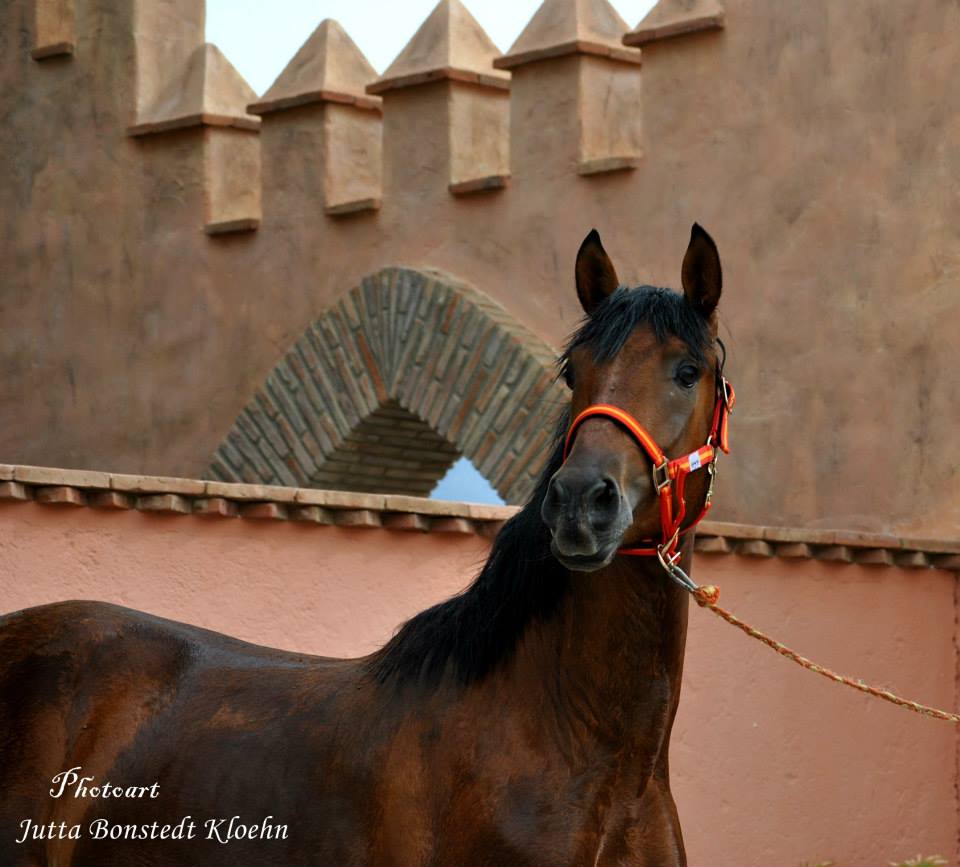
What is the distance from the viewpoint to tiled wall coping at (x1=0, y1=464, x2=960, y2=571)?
5.54 meters

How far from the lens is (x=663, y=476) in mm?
3412

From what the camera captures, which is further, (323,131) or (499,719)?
(323,131)

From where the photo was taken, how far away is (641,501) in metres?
3.37

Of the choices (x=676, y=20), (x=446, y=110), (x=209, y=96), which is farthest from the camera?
(x=209, y=96)

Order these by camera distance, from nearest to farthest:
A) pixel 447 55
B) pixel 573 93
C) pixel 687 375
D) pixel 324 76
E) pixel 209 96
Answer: pixel 687 375, pixel 573 93, pixel 447 55, pixel 324 76, pixel 209 96

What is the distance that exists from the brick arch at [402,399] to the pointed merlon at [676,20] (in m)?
1.57

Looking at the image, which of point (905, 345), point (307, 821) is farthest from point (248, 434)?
point (307, 821)

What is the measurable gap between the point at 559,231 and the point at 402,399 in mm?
1201

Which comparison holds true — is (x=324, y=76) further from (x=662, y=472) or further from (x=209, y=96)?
(x=662, y=472)

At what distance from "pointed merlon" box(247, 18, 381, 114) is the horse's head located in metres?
6.26

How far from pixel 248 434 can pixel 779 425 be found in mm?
3272

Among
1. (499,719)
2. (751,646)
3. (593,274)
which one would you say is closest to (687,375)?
(593,274)

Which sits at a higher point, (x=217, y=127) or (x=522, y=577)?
(x=217, y=127)

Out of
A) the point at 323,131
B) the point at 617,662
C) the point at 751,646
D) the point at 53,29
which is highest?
the point at 53,29
